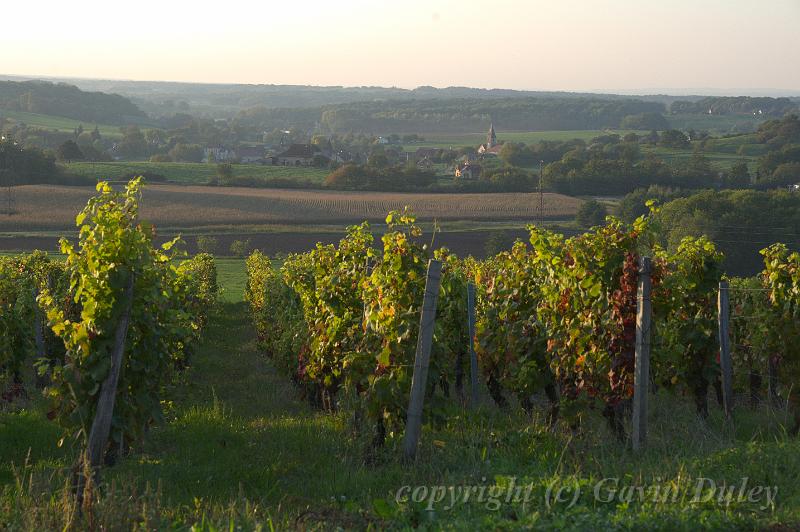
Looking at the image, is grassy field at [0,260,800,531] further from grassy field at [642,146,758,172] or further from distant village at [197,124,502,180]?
grassy field at [642,146,758,172]

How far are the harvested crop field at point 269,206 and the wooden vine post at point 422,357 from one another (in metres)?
45.7

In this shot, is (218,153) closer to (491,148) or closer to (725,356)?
(491,148)

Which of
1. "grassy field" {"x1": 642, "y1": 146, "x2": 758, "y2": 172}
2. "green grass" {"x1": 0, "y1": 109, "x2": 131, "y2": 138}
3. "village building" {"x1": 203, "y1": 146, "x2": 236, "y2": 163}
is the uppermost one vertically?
"green grass" {"x1": 0, "y1": 109, "x2": 131, "y2": 138}

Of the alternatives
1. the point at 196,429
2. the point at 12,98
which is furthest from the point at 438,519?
the point at 12,98

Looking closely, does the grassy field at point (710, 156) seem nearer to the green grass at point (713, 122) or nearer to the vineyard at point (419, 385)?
the green grass at point (713, 122)

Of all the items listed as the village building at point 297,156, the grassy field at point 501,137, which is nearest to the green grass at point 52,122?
the village building at point 297,156

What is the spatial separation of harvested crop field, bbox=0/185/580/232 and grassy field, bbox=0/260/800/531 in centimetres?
4414

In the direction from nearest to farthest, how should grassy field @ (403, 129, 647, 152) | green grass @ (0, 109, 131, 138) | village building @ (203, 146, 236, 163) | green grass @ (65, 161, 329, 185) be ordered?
green grass @ (65, 161, 329, 185), village building @ (203, 146, 236, 163), green grass @ (0, 109, 131, 138), grassy field @ (403, 129, 647, 152)

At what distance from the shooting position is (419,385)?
770 cm

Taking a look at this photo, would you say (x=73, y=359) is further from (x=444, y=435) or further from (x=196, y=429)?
(x=444, y=435)

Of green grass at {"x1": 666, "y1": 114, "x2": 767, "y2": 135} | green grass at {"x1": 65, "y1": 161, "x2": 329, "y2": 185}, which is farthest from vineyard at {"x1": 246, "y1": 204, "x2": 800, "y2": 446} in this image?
green grass at {"x1": 666, "y1": 114, "x2": 767, "y2": 135}

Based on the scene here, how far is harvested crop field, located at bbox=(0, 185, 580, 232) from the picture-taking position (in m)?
54.2

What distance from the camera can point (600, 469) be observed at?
6918 millimetres

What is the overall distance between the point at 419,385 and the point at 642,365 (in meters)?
1.95
